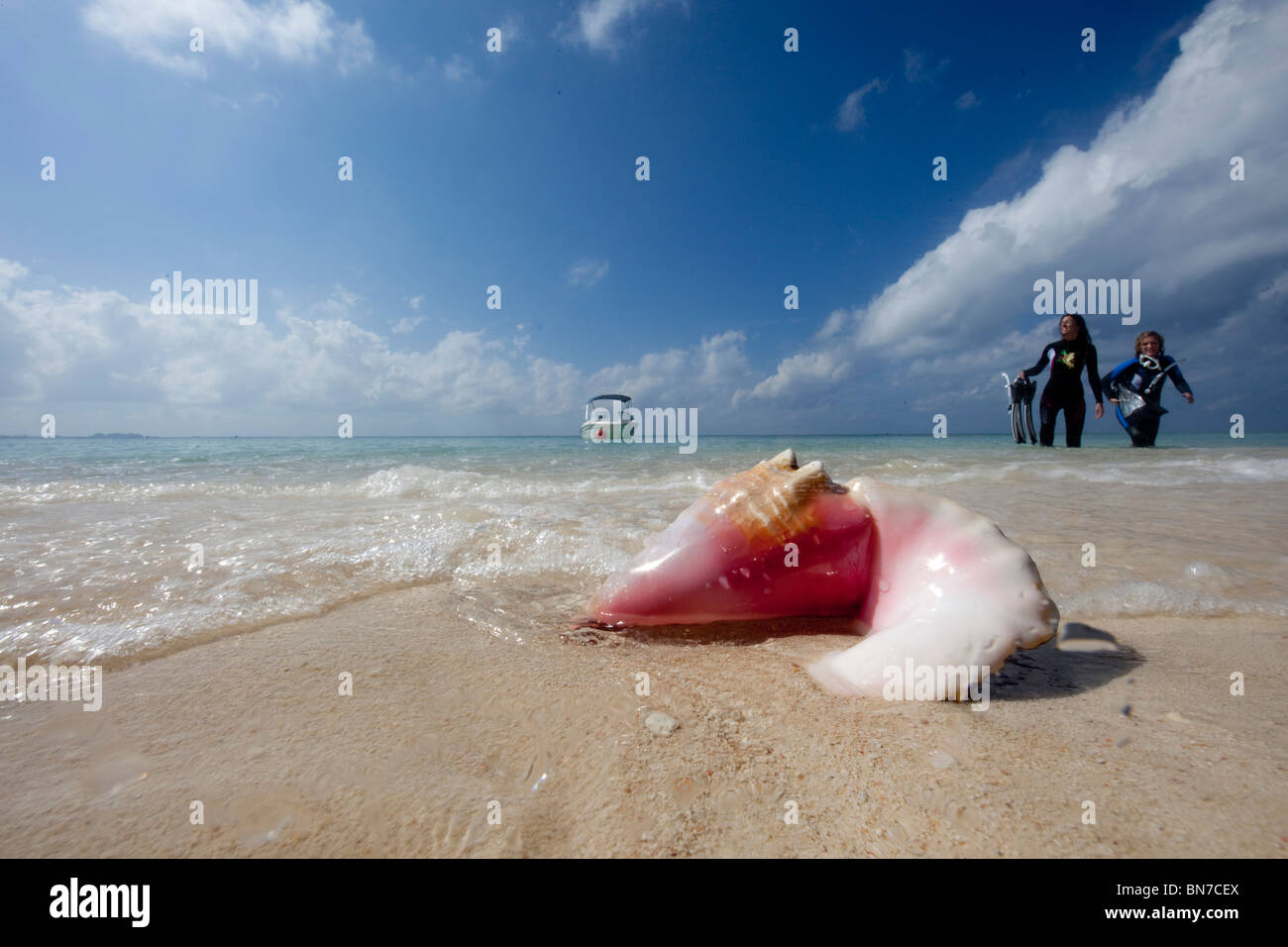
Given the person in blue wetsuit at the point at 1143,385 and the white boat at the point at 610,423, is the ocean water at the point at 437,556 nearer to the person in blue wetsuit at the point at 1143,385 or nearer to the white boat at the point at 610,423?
the person in blue wetsuit at the point at 1143,385

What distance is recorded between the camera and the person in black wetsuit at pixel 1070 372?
1068cm

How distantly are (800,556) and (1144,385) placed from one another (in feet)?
49.1

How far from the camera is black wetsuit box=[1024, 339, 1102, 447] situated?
35.2 feet

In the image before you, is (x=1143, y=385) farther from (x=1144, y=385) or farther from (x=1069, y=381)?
(x=1069, y=381)

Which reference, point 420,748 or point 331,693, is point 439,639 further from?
point 420,748

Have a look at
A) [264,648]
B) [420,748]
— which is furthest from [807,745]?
[264,648]

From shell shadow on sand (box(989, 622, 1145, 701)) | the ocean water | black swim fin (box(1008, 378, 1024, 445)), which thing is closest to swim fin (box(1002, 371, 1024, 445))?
black swim fin (box(1008, 378, 1024, 445))

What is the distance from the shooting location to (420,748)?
1177mm

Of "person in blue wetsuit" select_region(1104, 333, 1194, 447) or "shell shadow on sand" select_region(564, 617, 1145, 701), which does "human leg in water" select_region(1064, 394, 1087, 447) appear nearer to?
"person in blue wetsuit" select_region(1104, 333, 1194, 447)

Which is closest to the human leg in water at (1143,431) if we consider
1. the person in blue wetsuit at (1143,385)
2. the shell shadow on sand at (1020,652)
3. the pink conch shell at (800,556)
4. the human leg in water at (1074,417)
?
the person in blue wetsuit at (1143,385)

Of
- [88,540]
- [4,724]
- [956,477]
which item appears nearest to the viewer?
[4,724]

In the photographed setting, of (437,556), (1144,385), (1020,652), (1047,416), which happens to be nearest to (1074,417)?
(1047,416)

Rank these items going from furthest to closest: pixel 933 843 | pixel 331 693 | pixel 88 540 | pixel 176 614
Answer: pixel 88 540 < pixel 176 614 < pixel 331 693 < pixel 933 843

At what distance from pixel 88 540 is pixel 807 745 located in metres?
4.46
